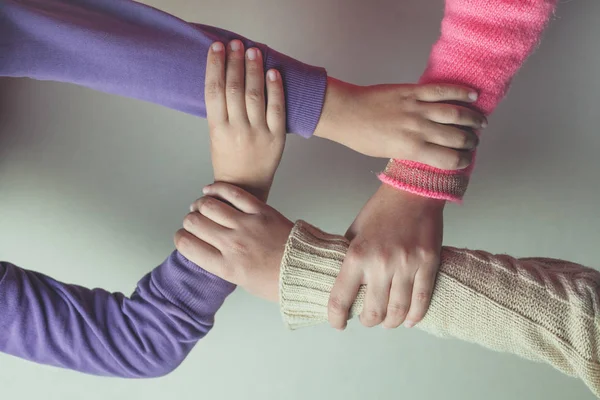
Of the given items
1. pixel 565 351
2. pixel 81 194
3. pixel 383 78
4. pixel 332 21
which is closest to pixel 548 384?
pixel 565 351

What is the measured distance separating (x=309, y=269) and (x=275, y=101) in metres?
0.18

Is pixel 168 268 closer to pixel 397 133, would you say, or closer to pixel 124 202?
pixel 124 202

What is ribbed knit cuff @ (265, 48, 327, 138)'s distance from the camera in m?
0.56

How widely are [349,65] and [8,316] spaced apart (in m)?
0.55

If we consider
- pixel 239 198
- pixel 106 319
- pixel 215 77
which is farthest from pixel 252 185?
pixel 106 319

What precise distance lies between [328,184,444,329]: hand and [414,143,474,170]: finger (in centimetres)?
7

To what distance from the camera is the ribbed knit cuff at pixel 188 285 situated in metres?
0.62

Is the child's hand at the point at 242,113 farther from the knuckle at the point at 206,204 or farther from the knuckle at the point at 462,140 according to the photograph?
the knuckle at the point at 462,140

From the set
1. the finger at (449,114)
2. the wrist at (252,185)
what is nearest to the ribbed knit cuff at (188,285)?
the wrist at (252,185)

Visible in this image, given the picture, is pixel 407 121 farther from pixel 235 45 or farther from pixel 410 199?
pixel 235 45

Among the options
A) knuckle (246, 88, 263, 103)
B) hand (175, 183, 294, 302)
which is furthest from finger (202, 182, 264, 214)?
knuckle (246, 88, 263, 103)

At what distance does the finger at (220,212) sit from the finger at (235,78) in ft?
0.35

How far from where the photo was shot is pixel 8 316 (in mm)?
598

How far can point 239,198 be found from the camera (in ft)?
1.95
